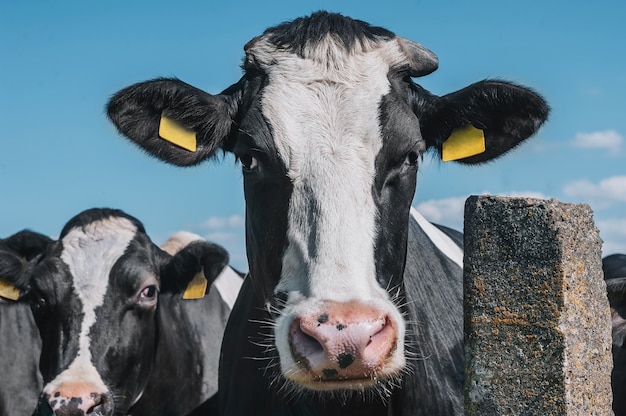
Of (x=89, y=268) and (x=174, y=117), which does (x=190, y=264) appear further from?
(x=174, y=117)

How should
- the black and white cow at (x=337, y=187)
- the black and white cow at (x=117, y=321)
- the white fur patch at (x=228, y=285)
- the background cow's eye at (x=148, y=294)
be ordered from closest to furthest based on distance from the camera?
the black and white cow at (x=337, y=187), the black and white cow at (x=117, y=321), the background cow's eye at (x=148, y=294), the white fur patch at (x=228, y=285)

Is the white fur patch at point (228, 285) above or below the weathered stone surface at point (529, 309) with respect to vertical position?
above

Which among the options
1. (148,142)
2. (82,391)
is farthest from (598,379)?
(82,391)

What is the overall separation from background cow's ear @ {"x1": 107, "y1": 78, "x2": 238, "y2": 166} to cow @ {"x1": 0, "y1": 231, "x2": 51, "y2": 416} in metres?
3.68

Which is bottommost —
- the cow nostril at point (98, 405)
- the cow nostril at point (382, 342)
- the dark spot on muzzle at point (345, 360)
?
the cow nostril at point (98, 405)

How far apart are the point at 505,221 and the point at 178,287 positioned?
196 inches

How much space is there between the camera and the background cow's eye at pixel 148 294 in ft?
23.4

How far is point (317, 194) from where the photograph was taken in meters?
3.76

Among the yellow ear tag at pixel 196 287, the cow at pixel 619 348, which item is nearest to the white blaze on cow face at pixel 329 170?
the cow at pixel 619 348

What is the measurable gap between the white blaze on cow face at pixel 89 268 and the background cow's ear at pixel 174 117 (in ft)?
→ 7.64

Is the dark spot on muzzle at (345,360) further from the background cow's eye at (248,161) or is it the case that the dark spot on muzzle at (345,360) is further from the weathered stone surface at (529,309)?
the background cow's eye at (248,161)

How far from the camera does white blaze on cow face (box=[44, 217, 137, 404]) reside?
6.31 meters

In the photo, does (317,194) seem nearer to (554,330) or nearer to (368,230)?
(368,230)

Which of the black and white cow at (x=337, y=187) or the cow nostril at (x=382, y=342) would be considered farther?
the black and white cow at (x=337, y=187)
